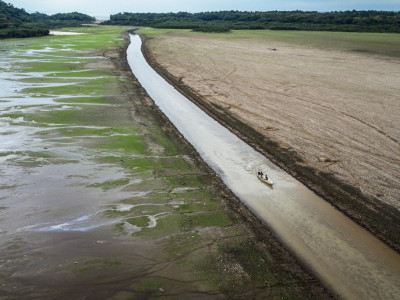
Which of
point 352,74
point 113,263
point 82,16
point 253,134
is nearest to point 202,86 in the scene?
point 253,134

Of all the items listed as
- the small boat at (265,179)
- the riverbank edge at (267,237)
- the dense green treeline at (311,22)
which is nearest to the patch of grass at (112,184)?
the riverbank edge at (267,237)

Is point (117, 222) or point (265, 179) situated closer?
point (117, 222)

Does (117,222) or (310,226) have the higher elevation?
(117,222)

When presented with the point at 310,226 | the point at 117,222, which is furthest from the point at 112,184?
the point at 310,226

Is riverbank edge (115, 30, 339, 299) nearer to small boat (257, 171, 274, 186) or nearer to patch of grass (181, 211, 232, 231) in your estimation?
patch of grass (181, 211, 232, 231)

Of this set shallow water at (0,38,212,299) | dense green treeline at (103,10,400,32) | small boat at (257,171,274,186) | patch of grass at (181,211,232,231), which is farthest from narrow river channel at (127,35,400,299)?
dense green treeline at (103,10,400,32)

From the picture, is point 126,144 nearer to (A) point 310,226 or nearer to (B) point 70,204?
(B) point 70,204

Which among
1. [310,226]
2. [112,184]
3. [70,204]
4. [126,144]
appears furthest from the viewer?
[126,144]
